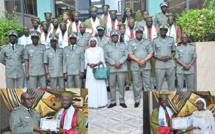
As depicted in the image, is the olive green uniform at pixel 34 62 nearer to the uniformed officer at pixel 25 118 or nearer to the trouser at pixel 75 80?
the trouser at pixel 75 80

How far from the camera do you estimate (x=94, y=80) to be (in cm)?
664

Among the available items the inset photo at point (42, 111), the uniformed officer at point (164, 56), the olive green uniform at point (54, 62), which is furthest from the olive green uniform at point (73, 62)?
the inset photo at point (42, 111)

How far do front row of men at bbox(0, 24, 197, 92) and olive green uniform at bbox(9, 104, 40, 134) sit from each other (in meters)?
3.64

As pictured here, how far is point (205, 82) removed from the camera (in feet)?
25.1

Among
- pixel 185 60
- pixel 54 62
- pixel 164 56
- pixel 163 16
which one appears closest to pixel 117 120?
pixel 164 56

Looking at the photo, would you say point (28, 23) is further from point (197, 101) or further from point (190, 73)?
point (197, 101)

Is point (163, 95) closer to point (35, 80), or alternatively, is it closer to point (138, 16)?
point (35, 80)

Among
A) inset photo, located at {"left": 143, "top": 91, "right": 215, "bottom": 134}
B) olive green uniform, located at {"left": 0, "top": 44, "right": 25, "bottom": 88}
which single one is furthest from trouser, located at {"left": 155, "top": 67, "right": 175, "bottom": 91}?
inset photo, located at {"left": 143, "top": 91, "right": 215, "bottom": 134}

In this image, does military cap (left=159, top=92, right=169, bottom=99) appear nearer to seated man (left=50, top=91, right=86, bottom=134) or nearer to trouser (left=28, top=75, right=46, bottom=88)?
seated man (left=50, top=91, right=86, bottom=134)

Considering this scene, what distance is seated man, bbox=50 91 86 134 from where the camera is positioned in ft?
9.31

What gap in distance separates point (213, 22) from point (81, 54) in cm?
411

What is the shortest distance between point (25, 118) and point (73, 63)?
369cm

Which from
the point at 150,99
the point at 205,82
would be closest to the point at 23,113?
the point at 150,99

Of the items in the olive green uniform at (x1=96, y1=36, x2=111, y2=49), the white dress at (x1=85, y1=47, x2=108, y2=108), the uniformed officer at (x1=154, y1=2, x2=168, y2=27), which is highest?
the uniformed officer at (x1=154, y1=2, x2=168, y2=27)
